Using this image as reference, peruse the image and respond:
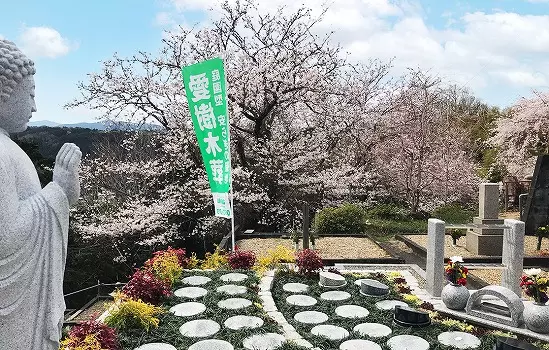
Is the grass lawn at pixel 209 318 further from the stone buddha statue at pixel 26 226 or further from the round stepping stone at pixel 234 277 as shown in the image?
the stone buddha statue at pixel 26 226

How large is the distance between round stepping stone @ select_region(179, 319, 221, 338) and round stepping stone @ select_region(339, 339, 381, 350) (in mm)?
1905

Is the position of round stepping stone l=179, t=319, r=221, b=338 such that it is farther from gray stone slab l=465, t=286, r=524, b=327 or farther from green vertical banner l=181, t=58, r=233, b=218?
gray stone slab l=465, t=286, r=524, b=327

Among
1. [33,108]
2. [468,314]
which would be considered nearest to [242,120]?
[468,314]

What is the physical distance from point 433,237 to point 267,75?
8028 mm

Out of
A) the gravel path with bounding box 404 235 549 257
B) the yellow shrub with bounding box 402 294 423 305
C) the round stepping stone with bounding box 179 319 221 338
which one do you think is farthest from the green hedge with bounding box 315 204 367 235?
the round stepping stone with bounding box 179 319 221 338

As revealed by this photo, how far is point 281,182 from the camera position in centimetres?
1648

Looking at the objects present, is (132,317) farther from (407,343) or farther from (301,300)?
(407,343)

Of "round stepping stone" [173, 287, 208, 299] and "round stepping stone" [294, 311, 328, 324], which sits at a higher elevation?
"round stepping stone" [173, 287, 208, 299]

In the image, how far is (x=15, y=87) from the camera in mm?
3070

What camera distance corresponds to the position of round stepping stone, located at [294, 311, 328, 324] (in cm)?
767

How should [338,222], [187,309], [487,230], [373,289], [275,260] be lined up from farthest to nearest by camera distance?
[338,222]
[487,230]
[275,260]
[373,289]
[187,309]

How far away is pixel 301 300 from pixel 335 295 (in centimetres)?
69

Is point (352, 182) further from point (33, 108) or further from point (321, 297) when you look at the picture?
point (33, 108)

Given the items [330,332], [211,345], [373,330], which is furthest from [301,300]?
[211,345]
